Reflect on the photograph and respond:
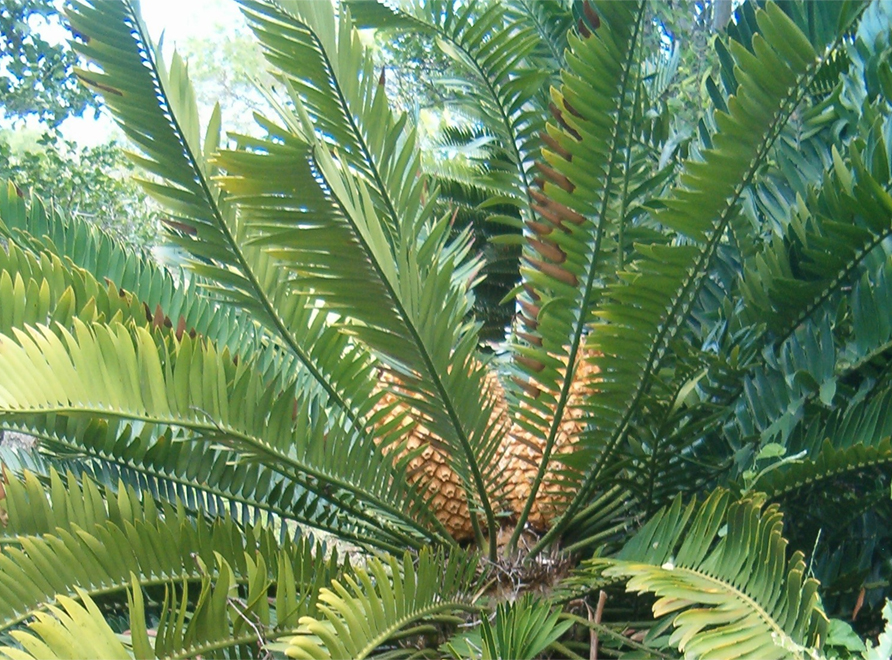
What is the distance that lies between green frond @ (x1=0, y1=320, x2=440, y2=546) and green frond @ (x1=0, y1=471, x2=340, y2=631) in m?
0.11

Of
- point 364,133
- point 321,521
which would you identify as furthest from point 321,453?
point 364,133

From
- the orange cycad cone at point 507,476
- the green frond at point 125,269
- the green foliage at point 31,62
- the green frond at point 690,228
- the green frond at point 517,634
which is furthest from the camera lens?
the green foliage at point 31,62

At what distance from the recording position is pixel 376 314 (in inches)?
40.3

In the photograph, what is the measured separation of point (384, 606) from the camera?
88 centimetres

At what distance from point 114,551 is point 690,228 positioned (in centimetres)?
84

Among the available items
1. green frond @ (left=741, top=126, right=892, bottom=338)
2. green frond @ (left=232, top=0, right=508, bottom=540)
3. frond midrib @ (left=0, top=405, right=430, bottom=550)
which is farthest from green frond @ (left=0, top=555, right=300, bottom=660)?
green frond @ (left=741, top=126, right=892, bottom=338)

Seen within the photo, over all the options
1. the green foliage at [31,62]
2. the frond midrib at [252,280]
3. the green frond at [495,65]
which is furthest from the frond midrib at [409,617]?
the green foliage at [31,62]

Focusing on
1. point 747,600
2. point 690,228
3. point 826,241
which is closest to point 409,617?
point 747,600

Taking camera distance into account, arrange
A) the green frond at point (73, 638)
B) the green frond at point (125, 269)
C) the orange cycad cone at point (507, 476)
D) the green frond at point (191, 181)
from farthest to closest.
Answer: the green frond at point (125, 269) → the orange cycad cone at point (507, 476) → the green frond at point (191, 181) → the green frond at point (73, 638)

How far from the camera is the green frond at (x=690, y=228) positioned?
0.92 meters

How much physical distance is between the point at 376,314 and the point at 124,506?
1.34 ft

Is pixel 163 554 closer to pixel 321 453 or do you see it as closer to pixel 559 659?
pixel 321 453

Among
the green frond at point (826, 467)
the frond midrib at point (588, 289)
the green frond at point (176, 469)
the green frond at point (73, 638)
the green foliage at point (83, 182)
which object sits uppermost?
the green foliage at point (83, 182)

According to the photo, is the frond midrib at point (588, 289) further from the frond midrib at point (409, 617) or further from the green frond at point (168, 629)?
the green frond at point (168, 629)
